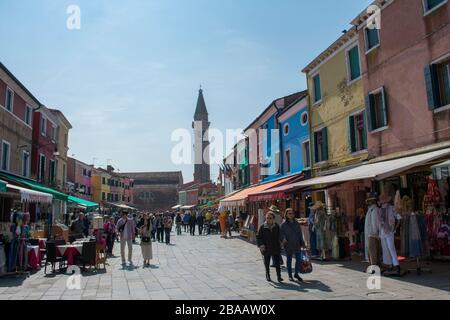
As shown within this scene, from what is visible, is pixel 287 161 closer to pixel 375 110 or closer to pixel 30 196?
pixel 375 110

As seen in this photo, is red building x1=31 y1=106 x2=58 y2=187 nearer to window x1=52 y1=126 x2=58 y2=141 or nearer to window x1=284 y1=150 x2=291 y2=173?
window x1=52 y1=126 x2=58 y2=141

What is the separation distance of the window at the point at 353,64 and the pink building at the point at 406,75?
69 cm

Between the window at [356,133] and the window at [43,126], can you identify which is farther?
the window at [43,126]

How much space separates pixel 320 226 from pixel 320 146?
636 cm

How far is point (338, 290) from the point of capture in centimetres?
736

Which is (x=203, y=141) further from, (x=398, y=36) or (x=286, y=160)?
(x=398, y=36)

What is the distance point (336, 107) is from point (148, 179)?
3062 inches

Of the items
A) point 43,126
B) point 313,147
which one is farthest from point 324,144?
point 43,126

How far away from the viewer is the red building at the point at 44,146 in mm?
22827

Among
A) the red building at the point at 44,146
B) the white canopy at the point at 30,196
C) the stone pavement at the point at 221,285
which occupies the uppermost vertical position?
the red building at the point at 44,146

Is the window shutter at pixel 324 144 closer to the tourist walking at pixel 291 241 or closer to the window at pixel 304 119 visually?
the window at pixel 304 119

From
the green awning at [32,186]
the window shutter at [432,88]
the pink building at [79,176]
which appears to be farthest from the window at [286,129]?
the pink building at [79,176]

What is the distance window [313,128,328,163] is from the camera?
55.5 ft
